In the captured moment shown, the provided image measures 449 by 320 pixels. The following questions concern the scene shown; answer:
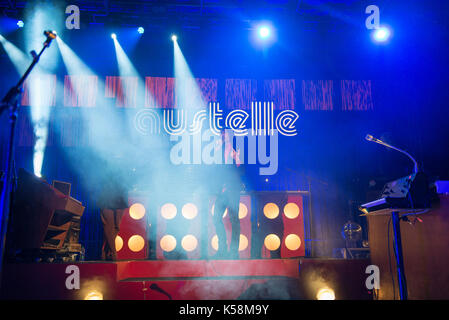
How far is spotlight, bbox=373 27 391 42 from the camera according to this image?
6531 millimetres

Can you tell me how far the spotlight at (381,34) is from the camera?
21.4 ft

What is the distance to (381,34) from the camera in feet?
21.9

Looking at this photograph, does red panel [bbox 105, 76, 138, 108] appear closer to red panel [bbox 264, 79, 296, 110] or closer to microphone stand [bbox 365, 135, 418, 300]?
red panel [bbox 264, 79, 296, 110]

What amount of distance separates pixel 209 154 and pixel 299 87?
2.59 meters

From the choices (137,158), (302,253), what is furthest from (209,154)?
(302,253)

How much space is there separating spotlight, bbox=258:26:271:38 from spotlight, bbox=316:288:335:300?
5.24 meters

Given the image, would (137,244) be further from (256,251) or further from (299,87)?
(299,87)

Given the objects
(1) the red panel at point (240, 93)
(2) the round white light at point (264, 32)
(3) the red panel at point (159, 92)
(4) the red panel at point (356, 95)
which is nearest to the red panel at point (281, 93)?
(1) the red panel at point (240, 93)

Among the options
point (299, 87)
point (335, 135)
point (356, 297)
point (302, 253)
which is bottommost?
point (356, 297)

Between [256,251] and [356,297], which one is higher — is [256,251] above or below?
above

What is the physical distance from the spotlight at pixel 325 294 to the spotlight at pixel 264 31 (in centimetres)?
524

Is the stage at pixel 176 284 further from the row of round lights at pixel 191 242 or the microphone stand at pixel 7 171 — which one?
the row of round lights at pixel 191 242

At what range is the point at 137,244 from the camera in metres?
4.74

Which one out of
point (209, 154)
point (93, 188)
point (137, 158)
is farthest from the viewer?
point (209, 154)
